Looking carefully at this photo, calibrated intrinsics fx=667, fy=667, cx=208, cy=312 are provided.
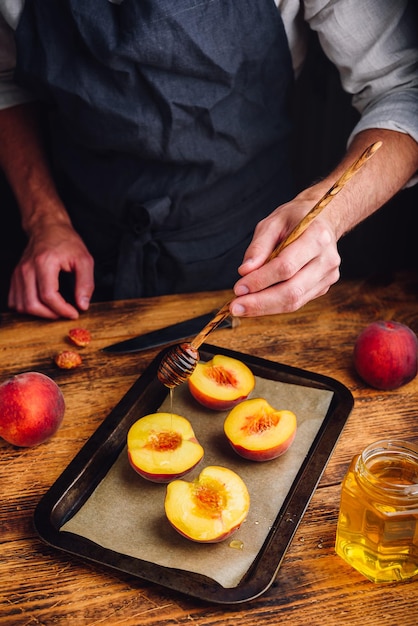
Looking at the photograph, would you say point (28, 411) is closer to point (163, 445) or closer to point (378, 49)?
point (163, 445)

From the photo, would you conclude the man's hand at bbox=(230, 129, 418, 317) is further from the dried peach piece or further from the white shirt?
the dried peach piece

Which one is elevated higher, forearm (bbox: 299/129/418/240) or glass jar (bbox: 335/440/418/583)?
forearm (bbox: 299/129/418/240)

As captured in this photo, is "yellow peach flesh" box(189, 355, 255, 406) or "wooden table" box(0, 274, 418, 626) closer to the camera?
"wooden table" box(0, 274, 418, 626)

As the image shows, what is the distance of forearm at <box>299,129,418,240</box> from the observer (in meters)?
1.39

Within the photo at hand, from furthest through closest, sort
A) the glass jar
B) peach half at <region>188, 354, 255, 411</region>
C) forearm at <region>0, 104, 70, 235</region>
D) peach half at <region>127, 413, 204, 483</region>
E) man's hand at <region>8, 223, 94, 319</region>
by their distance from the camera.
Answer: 1. forearm at <region>0, 104, 70, 235</region>
2. man's hand at <region>8, 223, 94, 319</region>
3. peach half at <region>188, 354, 255, 411</region>
4. peach half at <region>127, 413, 204, 483</region>
5. the glass jar

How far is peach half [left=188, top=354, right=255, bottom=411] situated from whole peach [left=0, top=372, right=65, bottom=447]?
0.26 meters

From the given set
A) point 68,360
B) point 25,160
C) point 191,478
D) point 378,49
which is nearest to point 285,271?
point 191,478

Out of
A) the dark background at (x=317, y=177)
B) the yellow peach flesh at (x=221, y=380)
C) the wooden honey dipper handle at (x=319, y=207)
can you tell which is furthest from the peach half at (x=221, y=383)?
the dark background at (x=317, y=177)

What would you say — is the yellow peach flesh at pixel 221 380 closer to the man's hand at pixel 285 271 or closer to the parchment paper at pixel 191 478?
the parchment paper at pixel 191 478

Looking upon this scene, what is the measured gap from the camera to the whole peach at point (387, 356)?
1281 millimetres

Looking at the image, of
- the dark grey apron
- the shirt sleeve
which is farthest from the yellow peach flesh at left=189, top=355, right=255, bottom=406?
the shirt sleeve

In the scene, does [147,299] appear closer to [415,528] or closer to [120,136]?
[120,136]

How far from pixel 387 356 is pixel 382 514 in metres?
0.41

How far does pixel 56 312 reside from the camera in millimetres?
1525
